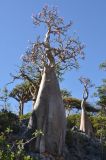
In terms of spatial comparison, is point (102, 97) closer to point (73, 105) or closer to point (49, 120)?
point (73, 105)

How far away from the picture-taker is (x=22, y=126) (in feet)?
72.7

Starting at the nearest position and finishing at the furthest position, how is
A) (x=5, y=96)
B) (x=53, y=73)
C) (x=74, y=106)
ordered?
(x=53, y=73) < (x=5, y=96) < (x=74, y=106)

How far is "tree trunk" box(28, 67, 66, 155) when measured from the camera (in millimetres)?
19547

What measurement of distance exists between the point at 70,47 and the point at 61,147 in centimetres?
495

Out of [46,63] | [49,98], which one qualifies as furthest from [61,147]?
[46,63]

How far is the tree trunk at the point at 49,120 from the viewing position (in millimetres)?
19547

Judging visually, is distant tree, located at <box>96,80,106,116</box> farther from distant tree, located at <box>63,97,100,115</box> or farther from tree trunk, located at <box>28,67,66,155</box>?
tree trunk, located at <box>28,67,66,155</box>

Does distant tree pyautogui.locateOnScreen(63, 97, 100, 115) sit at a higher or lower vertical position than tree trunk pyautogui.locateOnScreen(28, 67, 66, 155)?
higher

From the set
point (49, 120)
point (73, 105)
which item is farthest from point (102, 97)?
point (49, 120)

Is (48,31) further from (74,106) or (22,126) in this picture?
(74,106)

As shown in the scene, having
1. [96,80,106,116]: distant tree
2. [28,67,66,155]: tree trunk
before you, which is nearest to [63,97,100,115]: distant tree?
[96,80,106,116]: distant tree

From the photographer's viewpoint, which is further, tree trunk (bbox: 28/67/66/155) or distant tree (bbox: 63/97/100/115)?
distant tree (bbox: 63/97/100/115)

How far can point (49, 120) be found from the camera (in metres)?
19.5

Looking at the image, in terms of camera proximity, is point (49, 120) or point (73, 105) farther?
point (73, 105)
